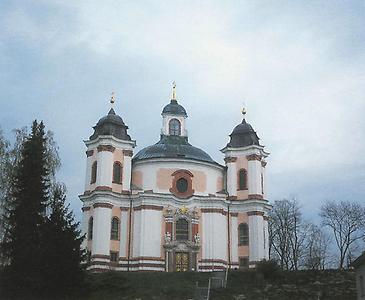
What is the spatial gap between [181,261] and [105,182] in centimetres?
1010

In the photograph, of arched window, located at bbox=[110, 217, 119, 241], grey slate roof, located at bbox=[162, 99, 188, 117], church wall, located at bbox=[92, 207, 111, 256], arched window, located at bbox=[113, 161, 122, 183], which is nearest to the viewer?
church wall, located at bbox=[92, 207, 111, 256]

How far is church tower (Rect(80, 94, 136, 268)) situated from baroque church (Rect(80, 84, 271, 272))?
9cm

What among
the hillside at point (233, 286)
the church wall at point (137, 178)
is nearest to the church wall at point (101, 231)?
the church wall at point (137, 178)

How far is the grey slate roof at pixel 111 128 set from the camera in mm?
57812

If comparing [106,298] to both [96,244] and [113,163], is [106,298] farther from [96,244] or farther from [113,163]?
[113,163]

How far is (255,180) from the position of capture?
58.8m

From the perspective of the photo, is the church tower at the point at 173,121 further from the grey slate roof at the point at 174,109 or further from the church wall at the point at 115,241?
the church wall at the point at 115,241

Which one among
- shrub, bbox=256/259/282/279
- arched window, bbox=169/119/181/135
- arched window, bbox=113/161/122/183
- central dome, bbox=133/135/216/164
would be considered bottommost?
shrub, bbox=256/259/282/279

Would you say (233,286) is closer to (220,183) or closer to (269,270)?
(269,270)

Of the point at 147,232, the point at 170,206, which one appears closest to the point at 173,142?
the point at 170,206

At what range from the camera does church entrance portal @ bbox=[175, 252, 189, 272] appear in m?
55.1

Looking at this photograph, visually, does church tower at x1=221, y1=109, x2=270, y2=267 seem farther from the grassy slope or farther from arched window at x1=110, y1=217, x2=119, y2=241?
arched window at x1=110, y1=217, x2=119, y2=241

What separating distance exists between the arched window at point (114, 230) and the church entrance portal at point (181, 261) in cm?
579

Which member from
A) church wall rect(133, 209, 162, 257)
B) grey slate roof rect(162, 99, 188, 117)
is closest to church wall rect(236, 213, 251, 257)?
church wall rect(133, 209, 162, 257)
